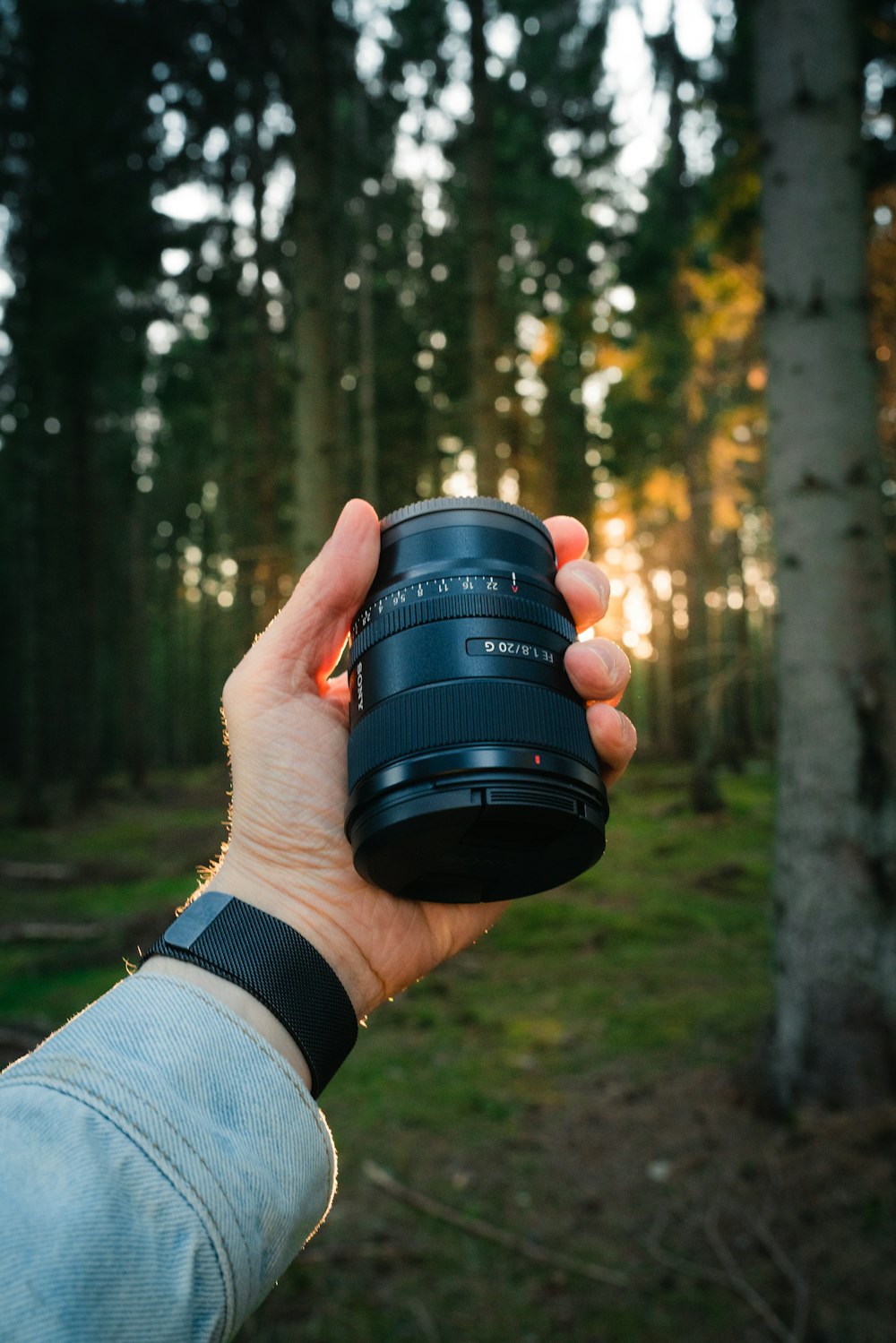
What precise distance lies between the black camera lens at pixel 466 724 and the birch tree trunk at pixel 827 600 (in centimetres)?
246

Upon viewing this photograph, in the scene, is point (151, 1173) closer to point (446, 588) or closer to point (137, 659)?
point (446, 588)

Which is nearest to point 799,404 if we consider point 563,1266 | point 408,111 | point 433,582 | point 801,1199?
point 433,582

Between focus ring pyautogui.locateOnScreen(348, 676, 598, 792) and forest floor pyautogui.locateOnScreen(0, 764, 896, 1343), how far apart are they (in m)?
2.44

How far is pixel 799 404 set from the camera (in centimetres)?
388

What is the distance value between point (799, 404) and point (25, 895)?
8.78m

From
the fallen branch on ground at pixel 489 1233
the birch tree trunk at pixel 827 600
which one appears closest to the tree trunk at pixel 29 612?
the fallen branch on ground at pixel 489 1233

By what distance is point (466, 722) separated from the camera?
1479mm

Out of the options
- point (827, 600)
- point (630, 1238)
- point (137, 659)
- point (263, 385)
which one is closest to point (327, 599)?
point (827, 600)

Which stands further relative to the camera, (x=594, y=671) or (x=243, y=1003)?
(x=594, y=671)

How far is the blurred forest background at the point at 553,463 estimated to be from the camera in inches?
142

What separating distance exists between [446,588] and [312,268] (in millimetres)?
5092

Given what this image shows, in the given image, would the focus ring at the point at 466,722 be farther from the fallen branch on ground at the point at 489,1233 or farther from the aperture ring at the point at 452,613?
the fallen branch on ground at the point at 489,1233

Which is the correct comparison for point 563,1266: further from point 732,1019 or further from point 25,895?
point 25,895

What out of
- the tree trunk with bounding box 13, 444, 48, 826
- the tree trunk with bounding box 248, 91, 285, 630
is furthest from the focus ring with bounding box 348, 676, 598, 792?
the tree trunk with bounding box 13, 444, 48, 826
